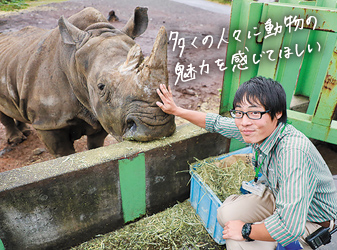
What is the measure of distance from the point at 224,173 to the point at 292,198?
4.63 ft

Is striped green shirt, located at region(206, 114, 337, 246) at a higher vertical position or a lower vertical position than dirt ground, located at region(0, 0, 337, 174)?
higher

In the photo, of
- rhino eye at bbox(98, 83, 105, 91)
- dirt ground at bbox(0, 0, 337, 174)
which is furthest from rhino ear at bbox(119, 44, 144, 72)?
dirt ground at bbox(0, 0, 337, 174)

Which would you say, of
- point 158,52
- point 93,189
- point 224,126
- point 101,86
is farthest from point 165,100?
point 93,189

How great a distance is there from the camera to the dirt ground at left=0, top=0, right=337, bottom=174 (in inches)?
212

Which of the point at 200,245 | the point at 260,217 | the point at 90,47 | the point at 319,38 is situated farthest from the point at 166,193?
the point at 319,38

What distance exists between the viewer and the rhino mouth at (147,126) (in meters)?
2.77

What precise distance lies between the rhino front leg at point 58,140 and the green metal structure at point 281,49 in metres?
2.21

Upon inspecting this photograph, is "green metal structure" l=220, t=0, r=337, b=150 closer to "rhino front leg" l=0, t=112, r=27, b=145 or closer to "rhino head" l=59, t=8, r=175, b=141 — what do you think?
"rhino head" l=59, t=8, r=175, b=141

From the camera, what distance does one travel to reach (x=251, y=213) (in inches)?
95.0

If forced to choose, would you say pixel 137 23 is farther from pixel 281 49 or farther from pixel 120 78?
pixel 281 49

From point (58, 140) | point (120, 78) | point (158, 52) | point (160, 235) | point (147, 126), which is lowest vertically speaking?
point (160, 235)

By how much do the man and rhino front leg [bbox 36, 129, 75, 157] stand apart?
8.65 ft

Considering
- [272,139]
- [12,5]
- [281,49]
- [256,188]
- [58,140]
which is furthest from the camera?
[12,5]

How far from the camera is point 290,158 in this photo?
6.29ft
